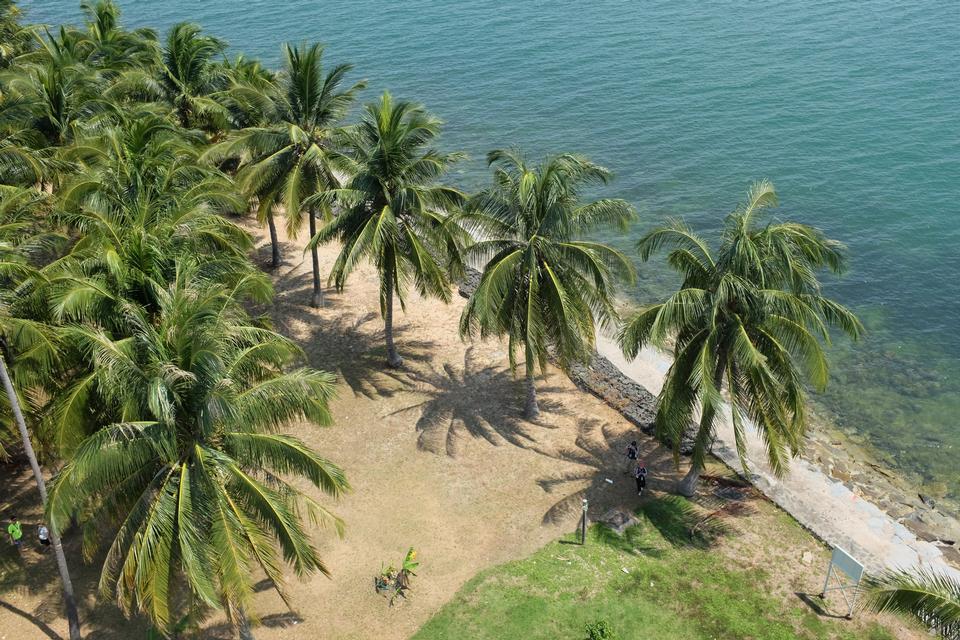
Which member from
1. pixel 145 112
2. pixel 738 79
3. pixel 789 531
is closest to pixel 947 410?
pixel 789 531

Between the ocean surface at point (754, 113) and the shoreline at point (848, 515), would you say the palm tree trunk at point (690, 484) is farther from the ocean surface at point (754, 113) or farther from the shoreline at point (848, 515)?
the ocean surface at point (754, 113)

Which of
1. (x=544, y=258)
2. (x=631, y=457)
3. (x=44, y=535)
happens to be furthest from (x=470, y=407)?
(x=44, y=535)

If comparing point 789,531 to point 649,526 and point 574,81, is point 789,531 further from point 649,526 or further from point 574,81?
point 574,81

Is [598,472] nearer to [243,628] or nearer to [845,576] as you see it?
[845,576]

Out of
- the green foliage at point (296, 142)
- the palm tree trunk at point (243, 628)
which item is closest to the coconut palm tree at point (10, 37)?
the green foliage at point (296, 142)

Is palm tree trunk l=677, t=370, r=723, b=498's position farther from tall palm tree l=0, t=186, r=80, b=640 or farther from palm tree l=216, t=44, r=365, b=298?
tall palm tree l=0, t=186, r=80, b=640

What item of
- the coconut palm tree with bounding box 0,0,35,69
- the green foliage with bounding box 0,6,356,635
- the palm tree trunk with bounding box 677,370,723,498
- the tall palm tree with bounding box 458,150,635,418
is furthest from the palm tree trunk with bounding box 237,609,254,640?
the coconut palm tree with bounding box 0,0,35,69
